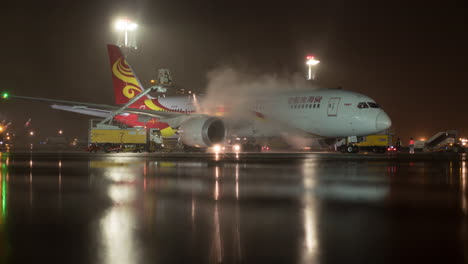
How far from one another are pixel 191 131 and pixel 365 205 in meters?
18.3

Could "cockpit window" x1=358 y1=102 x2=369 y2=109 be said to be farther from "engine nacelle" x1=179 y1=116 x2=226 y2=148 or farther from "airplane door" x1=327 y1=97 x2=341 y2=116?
"engine nacelle" x1=179 y1=116 x2=226 y2=148

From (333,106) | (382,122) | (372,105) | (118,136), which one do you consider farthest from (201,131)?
(118,136)

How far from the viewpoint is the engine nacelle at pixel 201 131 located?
24875 millimetres

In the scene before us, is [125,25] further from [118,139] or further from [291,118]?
[291,118]

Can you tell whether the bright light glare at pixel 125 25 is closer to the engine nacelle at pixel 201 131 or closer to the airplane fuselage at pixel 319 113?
the airplane fuselage at pixel 319 113

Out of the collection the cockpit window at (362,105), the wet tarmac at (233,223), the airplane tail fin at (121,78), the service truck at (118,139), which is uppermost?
the airplane tail fin at (121,78)

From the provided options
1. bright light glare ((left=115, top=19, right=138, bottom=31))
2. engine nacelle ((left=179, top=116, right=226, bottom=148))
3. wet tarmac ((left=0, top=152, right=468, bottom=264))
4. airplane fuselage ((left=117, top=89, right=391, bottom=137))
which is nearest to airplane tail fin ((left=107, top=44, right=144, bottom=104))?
bright light glare ((left=115, top=19, right=138, bottom=31))

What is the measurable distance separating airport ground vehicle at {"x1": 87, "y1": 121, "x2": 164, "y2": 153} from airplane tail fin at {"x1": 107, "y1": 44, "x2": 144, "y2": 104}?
15.8 ft

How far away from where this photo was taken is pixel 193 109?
113 ft

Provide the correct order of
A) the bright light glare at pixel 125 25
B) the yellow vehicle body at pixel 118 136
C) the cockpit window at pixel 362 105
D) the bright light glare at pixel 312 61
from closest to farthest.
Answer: the cockpit window at pixel 362 105
the yellow vehicle body at pixel 118 136
the bright light glare at pixel 125 25
the bright light glare at pixel 312 61

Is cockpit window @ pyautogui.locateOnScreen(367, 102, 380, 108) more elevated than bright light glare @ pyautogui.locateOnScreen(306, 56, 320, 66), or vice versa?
bright light glare @ pyautogui.locateOnScreen(306, 56, 320, 66)

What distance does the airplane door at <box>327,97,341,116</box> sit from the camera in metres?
26.6

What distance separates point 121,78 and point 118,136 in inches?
263

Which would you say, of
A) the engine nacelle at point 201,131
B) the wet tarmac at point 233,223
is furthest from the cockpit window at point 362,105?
the wet tarmac at point 233,223
